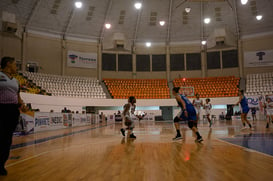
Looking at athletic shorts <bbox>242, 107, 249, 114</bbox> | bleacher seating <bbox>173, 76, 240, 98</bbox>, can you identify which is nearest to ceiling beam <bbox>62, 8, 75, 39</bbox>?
bleacher seating <bbox>173, 76, 240, 98</bbox>

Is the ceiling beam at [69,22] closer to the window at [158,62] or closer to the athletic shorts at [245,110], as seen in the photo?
the window at [158,62]

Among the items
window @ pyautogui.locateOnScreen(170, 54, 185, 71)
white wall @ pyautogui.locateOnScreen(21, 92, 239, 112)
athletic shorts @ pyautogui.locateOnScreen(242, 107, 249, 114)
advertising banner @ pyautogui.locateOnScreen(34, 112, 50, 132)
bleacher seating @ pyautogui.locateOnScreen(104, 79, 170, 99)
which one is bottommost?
advertising banner @ pyautogui.locateOnScreen(34, 112, 50, 132)

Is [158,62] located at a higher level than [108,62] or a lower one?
higher

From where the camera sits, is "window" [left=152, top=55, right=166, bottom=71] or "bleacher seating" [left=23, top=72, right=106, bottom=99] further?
"window" [left=152, top=55, right=166, bottom=71]

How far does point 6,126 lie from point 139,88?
88.3 feet

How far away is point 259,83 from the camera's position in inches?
1110

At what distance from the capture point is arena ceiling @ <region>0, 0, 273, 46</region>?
84.4 ft

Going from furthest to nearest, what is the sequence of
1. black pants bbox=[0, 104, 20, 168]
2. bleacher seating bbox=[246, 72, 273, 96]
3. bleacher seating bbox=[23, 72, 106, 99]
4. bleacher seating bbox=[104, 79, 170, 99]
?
bleacher seating bbox=[104, 79, 170, 99] → bleacher seating bbox=[246, 72, 273, 96] → bleacher seating bbox=[23, 72, 106, 99] → black pants bbox=[0, 104, 20, 168]

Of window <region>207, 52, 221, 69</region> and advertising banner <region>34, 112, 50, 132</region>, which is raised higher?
window <region>207, 52, 221, 69</region>

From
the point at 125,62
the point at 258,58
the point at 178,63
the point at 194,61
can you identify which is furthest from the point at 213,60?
the point at 125,62

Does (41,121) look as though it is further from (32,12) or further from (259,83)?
(259,83)

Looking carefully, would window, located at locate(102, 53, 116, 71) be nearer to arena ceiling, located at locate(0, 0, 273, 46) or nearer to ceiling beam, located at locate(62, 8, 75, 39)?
arena ceiling, located at locate(0, 0, 273, 46)

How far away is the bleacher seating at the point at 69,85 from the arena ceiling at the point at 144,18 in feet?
18.3

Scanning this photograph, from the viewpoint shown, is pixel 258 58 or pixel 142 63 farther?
pixel 142 63
